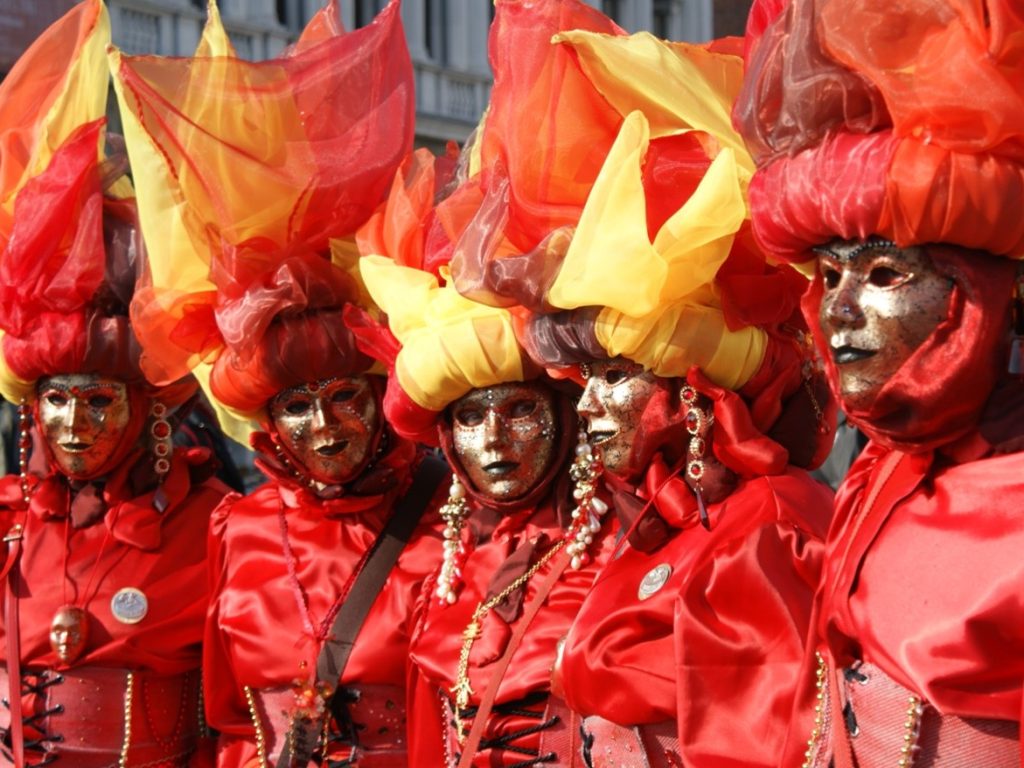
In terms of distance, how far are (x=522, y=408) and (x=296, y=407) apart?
2.73 ft

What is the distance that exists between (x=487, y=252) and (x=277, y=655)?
1446 mm

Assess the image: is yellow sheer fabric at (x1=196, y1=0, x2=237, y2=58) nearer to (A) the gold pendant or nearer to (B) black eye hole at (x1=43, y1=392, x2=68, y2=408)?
(B) black eye hole at (x1=43, y1=392, x2=68, y2=408)

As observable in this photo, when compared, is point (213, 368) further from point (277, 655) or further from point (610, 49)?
point (610, 49)

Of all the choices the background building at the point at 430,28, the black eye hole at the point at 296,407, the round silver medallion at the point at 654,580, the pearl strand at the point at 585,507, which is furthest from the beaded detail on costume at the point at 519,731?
the background building at the point at 430,28

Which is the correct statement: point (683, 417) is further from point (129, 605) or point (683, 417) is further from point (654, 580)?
point (129, 605)

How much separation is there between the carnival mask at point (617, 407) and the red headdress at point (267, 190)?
1.08 metres

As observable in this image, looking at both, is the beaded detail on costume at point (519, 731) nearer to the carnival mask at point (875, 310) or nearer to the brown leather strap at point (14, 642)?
the carnival mask at point (875, 310)

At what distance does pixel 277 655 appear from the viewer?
4562mm

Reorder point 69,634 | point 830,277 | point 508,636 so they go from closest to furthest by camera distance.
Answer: point 830,277
point 508,636
point 69,634

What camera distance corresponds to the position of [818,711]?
120 inches

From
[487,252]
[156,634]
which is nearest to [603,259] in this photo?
[487,252]

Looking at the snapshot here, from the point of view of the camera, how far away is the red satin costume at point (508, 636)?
3.84 metres

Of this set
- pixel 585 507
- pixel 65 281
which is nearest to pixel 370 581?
pixel 585 507

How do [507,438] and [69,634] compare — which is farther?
[69,634]
